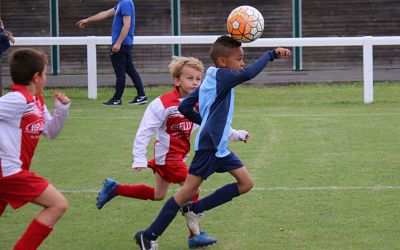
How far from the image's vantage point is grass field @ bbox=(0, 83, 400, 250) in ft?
23.4

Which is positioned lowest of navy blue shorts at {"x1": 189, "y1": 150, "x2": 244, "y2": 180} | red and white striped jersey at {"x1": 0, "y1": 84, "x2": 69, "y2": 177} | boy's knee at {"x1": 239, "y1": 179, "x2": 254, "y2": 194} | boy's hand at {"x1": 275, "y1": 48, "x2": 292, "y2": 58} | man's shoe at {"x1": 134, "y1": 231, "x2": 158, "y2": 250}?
man's shoe at {"x1": 134, "y1": 231, "x2": 158, "y2": 250}

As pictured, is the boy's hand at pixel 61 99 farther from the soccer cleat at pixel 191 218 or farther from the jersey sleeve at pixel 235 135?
the jersey sleeve at pixel 235 135

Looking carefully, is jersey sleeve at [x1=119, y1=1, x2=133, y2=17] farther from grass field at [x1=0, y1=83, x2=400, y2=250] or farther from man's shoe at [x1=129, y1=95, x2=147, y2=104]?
grass field at [x1=0, y1=83, x2=400, y2=250]

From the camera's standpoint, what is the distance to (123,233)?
7.34 metres

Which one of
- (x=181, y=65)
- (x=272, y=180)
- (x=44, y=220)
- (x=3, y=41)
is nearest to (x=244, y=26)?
(x=181, y=65)

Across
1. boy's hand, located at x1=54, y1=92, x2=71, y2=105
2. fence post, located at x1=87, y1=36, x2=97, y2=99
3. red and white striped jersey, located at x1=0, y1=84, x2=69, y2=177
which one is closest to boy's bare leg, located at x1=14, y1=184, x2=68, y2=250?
red and white striped jersey, located at x1=0, y1=84, x2=69, y2=177

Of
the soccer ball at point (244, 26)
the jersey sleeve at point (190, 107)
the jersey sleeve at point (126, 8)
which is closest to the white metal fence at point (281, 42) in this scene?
the jersey sleeve at point (126, 8)

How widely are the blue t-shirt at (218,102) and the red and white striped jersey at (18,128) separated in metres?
1.20

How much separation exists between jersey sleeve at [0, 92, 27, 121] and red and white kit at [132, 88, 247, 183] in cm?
129

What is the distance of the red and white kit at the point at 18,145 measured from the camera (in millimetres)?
5859

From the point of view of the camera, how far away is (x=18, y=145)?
5.95 meters

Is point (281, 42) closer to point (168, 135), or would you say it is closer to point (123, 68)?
point (123, 68)

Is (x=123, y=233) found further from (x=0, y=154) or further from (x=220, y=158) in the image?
(x=0, y=154)

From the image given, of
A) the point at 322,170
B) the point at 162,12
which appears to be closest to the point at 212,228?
the point at 322,170
